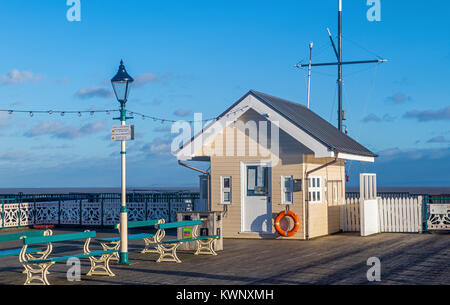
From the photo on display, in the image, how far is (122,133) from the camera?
13055 mm

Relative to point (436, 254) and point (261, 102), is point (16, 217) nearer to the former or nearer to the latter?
point (261, 102)

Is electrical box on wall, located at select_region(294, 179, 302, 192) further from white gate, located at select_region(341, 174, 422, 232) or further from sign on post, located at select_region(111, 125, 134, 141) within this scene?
sign on post, located at select_region(111, 125, 134, 141)

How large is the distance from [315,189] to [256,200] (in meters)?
1.89

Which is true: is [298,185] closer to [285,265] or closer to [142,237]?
[142,237]

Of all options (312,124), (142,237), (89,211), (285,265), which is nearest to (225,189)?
(312,124)

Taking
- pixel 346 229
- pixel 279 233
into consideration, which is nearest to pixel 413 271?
pixel 279 233

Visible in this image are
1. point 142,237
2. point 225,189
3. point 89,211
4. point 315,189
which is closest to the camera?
point 142,237

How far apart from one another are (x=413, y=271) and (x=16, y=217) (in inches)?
700

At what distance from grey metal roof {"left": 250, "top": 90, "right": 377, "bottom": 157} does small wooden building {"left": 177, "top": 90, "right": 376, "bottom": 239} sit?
1.7 inches

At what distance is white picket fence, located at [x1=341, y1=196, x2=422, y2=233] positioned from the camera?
2117cm

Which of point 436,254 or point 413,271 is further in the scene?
point 436,254

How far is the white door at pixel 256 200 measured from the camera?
760 inches

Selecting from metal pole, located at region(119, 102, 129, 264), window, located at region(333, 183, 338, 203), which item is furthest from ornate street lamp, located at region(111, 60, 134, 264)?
window, located at region(333, 183, 338, 203)

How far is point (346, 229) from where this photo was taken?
21859 mm
